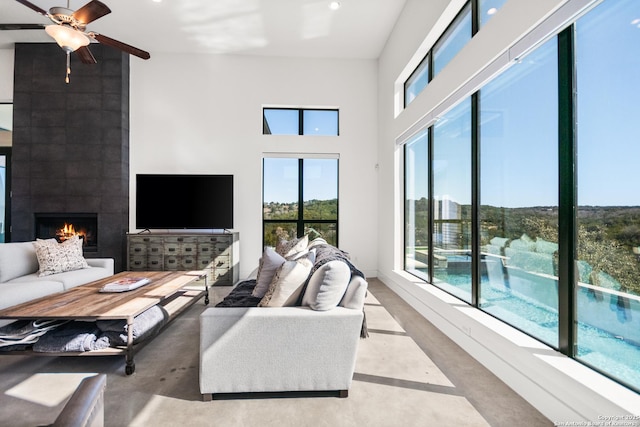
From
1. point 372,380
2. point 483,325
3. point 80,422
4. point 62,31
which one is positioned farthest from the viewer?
Answer: point 62,31

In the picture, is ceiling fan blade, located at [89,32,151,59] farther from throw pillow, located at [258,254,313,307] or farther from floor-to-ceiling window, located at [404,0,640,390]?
floor-to-ceiling window, located at [404,0,640,390]

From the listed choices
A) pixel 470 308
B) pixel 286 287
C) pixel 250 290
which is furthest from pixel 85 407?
pixel 470 308

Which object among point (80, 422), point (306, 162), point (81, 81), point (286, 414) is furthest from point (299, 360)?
point (81, 81)

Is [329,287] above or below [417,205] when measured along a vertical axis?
below

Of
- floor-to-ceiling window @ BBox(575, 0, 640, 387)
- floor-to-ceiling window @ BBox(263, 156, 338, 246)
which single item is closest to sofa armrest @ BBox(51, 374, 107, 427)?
floor-to-ceiling window @ BBox(575, 0, 640, 387)

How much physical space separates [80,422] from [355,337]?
1.43 metres

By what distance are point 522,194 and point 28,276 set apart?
497cm

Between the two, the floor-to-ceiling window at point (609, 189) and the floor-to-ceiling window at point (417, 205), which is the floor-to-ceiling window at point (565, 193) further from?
the floor-to-ceiling window at point (417, 205)

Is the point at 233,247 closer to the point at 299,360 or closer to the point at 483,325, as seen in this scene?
the point at 299,360

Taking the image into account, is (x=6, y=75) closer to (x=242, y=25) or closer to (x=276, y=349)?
(x=242, y=25)

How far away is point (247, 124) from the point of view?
5.40 m

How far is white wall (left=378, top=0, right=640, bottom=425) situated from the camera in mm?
1552

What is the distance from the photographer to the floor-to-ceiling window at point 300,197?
5.53 metres

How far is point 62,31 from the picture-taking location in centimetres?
254
